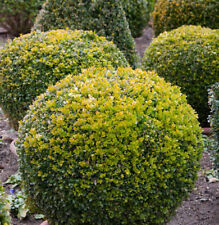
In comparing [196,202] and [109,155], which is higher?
[109,155]

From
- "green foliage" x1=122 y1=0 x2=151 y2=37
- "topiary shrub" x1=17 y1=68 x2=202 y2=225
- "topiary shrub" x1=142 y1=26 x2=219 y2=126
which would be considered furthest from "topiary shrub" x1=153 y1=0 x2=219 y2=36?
"topiary shrub" x1=17 y1=68 x2=202 y2=225

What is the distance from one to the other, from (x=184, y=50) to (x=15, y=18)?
5.79 m

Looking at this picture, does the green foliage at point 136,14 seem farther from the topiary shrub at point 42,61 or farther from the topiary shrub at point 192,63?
the topiary shrub at point 42,61

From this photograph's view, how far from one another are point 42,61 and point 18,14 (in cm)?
560


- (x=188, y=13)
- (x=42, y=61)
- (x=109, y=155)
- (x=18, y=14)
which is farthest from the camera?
(x=18, y=14)

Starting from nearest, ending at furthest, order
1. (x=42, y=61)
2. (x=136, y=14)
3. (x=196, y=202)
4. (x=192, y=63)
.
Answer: (x=196, y=202) < (x=42, y=61) < (x=192, y=63) < (x=136, y=14)

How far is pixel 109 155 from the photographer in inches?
107

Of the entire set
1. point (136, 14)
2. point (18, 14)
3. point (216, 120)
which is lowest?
point (216, 120)

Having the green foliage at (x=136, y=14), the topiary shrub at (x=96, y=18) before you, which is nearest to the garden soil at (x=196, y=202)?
the topiary shrub at (x=96, y=18)

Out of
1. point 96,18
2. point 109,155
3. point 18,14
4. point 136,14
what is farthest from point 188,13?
point 18,14

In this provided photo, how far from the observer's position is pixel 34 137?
2.92 meters

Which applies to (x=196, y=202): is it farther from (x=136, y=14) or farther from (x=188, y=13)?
(x=136, y=14)

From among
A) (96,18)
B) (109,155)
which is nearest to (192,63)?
(96,18)

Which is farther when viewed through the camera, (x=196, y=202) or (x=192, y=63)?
(x=192, y=63)
